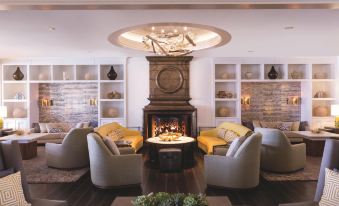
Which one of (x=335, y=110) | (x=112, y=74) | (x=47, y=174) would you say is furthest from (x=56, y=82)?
(x=335, y=110)

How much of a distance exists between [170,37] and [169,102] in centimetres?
286

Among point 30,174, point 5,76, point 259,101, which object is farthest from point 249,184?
point 5,76

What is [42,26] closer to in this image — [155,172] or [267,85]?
[155,172]

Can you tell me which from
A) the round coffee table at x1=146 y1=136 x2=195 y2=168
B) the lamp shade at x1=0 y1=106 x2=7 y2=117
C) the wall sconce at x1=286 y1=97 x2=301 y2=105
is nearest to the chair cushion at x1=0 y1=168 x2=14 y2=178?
the round coffee table at x1=146 y1=136 x2=195 y2=168

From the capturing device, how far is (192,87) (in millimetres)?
8359

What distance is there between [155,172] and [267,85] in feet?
16.6

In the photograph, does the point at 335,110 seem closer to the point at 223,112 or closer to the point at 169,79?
the point at 223,112

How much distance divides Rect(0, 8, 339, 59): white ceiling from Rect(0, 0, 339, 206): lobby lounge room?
0.02 metres

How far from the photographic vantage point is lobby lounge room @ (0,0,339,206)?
11.7 ft

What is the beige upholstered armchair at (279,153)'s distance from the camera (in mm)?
5273

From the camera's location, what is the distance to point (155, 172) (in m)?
5.53

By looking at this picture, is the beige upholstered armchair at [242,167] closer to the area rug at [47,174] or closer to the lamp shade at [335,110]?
the area rug at [47,174]

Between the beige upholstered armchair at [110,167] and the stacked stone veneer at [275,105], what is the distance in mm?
5123

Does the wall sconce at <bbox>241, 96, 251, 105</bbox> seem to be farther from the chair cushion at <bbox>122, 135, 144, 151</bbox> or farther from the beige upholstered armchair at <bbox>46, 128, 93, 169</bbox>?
the beige upholstered armchair at <bbox>46, 128, 93, 169</bbox>
